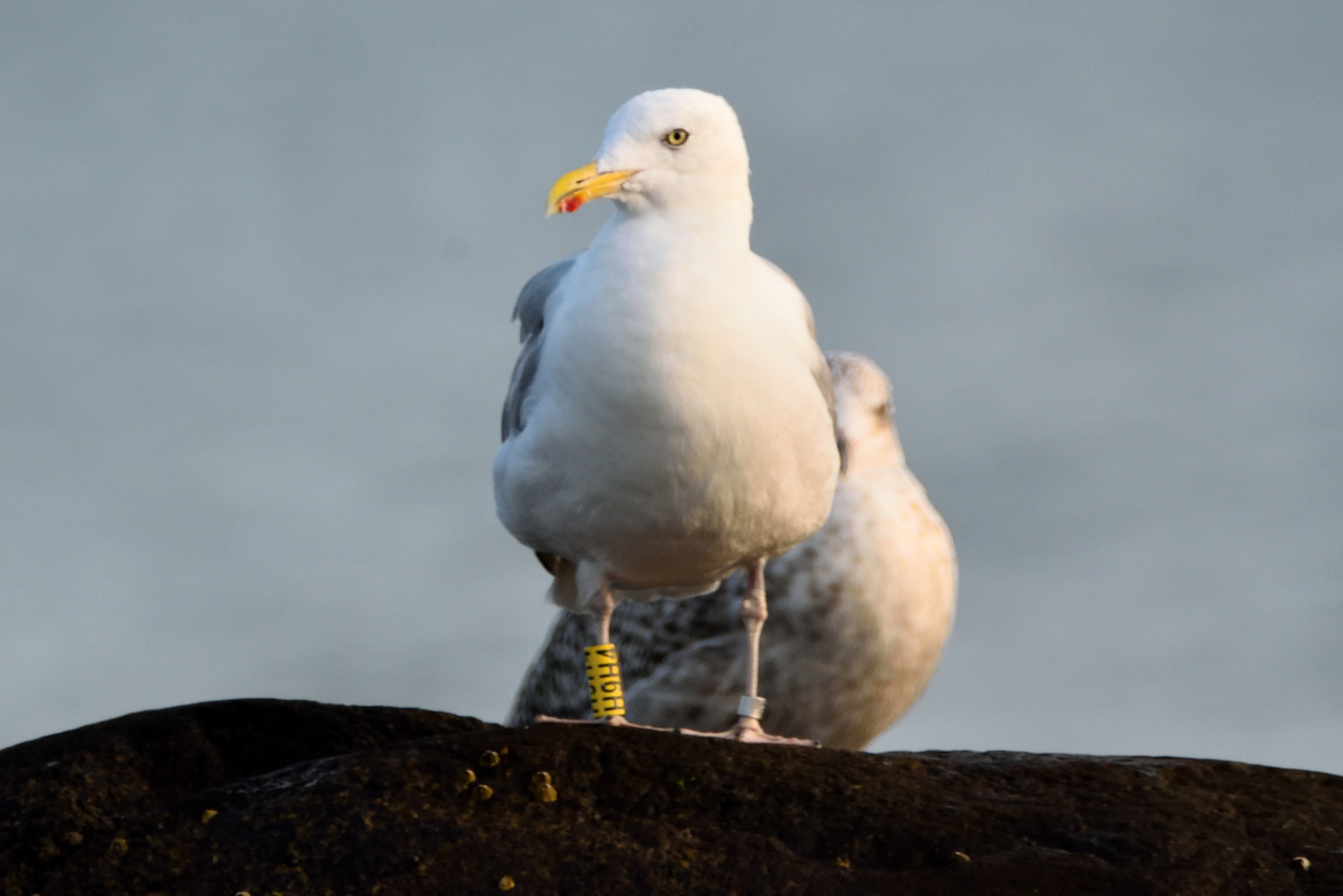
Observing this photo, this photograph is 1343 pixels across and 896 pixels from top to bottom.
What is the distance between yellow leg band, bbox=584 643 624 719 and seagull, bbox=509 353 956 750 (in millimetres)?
1655

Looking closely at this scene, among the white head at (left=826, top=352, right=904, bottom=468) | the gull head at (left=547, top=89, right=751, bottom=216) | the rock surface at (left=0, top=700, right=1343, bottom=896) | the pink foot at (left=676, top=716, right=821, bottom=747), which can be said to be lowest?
the rock surface at (left=0, top=700, right=1343, bottom=896)

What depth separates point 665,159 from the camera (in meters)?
5.66

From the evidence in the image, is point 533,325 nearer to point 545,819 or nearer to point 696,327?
point 696,327

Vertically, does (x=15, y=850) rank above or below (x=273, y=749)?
below

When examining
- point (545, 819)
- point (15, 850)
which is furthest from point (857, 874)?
point (15, 850)

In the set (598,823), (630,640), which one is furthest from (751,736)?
(630,640)

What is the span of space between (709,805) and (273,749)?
1736 millimetres

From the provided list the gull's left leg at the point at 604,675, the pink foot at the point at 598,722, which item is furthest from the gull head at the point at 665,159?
the pink foot at the point at 598,722

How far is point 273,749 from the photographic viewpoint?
6113 mm

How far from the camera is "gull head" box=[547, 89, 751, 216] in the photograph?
18.3 ft

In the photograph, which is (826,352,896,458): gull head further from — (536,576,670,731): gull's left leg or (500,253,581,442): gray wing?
(536,576,670,731): gull's left leg

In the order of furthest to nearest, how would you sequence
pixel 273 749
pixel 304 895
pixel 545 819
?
pixel 273 749 < pixel 545 819 < pixel 304 895

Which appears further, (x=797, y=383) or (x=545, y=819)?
(x=797, y=383)

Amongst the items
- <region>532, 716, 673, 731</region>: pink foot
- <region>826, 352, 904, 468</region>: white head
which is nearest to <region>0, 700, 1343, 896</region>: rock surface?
<region>532, 716, 673, 731</region>: pink foot
